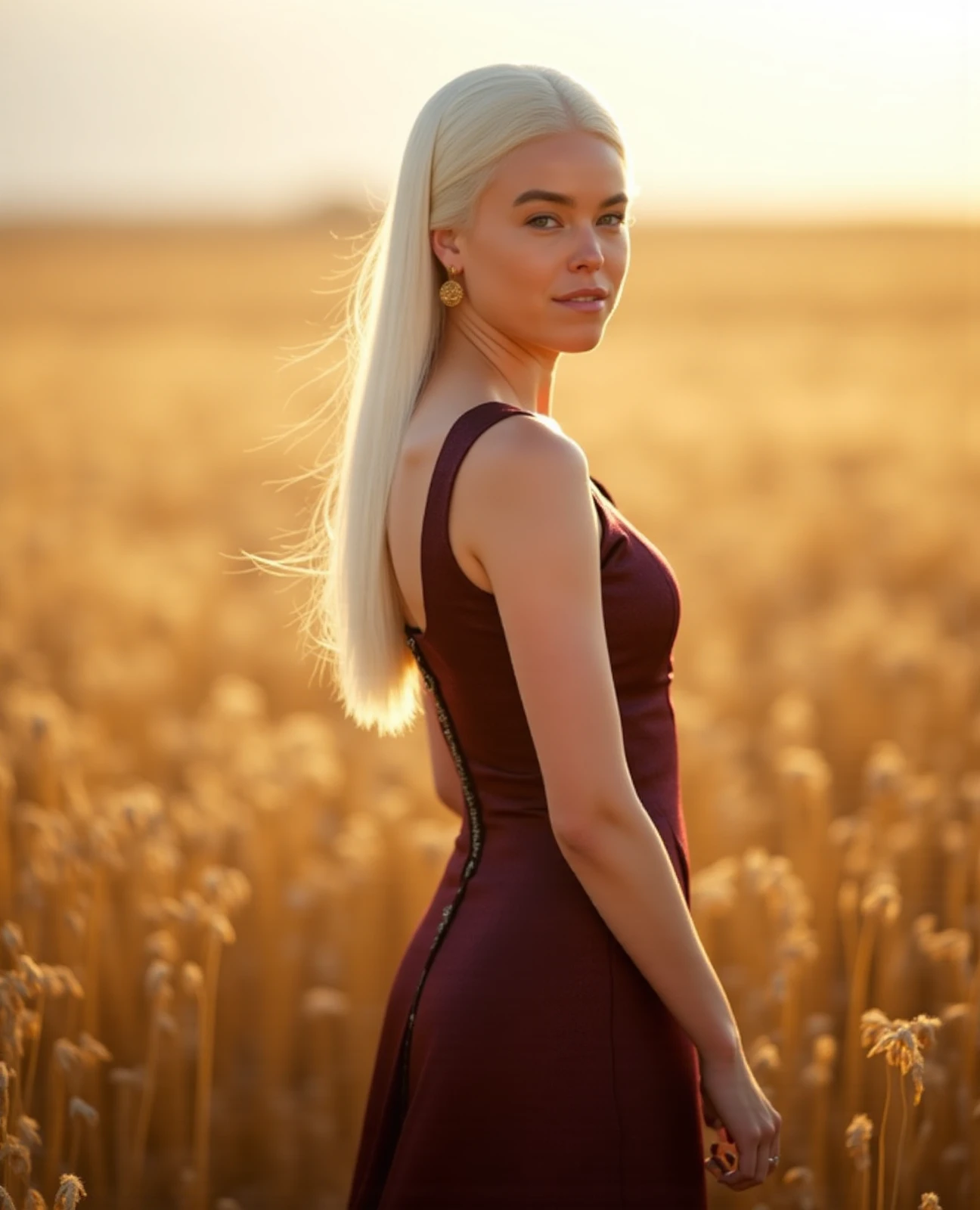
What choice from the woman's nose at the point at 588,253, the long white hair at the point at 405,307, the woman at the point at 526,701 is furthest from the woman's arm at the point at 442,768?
the woman's nose at the point at 588,253

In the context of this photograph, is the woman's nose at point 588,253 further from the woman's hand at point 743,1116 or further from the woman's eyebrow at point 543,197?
the woman's hand at point 743,1116

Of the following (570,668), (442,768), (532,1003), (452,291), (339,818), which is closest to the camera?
(570,668)

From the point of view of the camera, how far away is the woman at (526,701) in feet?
6.13

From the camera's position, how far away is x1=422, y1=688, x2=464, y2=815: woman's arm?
8.02 feet

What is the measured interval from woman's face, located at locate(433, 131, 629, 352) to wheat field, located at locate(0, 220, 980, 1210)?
3.50 feet

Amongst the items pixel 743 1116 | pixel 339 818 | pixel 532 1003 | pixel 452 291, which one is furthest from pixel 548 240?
pixel 339 818

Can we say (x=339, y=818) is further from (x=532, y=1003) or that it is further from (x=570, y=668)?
(x=570, y=668)

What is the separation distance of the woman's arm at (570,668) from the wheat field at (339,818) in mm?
414

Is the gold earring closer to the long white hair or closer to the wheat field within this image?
the long white hair

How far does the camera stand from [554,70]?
2076 mm

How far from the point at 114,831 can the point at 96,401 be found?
15318 mm

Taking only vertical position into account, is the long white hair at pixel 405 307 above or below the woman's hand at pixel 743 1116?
above

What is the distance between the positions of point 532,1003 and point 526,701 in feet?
1.35

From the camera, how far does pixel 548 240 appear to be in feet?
6.65
